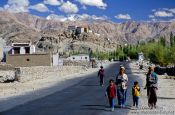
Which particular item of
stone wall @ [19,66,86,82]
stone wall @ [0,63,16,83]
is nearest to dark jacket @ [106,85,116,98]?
stone wall @ [19,66,86,82]

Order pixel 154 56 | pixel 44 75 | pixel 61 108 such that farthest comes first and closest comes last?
pixel 154 56, pixel 44 75, pixel 61 108

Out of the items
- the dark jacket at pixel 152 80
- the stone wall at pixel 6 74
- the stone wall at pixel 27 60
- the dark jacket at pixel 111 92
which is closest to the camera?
the dark jacket at pixel 152 80

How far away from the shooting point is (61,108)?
850 inches

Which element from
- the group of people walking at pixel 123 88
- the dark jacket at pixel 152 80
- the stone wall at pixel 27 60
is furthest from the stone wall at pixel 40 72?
the dark jacket at pixel 152 80

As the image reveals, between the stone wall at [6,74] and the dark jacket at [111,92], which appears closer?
the dark jacket at [111,92]

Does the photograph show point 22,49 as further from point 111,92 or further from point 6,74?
point 111,92

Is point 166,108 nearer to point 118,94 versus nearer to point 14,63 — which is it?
point 118,94

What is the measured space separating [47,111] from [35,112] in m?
0.62

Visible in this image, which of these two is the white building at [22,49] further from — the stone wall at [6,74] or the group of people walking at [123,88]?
the group of people walking at [123,88]

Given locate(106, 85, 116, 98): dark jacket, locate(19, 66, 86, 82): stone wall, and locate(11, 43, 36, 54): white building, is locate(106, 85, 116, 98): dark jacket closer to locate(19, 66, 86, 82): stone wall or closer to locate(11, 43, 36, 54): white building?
locate(19, 66, 86, 82): stone wall

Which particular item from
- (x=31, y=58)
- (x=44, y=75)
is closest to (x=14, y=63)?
(x=31, y=58)

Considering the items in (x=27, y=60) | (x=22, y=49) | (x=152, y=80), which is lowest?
(x=152, y=80)

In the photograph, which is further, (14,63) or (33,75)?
(14,63)

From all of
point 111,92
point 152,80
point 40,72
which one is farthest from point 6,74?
point 152,80
